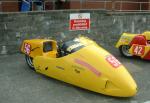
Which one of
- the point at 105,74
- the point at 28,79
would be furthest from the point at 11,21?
the point at 105,74

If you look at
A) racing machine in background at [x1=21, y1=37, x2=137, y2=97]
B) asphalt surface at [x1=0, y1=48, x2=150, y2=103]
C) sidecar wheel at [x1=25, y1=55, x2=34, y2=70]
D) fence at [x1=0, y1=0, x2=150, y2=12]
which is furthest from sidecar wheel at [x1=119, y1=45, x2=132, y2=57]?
sidecar wheel at [x1=25, y1=55, x2=34, y2=70]

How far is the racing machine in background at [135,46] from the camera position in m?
11.4

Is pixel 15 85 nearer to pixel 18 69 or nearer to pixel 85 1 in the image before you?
pixel 18 69

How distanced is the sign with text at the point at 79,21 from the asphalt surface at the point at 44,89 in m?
2.81

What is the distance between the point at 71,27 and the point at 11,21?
2187 millimetres

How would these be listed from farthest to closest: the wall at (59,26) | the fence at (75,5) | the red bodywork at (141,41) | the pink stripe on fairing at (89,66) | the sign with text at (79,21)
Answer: the fence at (75,5), the sign with text at (79,21), the wall at (59,26), the red bodywork at (141,41), the pink stripe on fairing at (89,66)

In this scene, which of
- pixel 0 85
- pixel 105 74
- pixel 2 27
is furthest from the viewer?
pixel 2 27

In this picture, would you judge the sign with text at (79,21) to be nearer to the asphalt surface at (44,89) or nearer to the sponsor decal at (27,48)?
the sponsor decal at (27,48)

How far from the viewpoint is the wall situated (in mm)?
11820

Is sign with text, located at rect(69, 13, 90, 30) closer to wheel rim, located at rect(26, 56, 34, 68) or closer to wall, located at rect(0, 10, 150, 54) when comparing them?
wall, located at rect(0, 10, 150, 54)

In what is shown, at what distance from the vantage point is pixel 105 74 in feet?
26.9

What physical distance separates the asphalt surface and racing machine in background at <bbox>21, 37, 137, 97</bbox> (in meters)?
0.15

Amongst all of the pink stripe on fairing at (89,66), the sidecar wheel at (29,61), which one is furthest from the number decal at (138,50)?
the pink stripe on fairing at (89,66)

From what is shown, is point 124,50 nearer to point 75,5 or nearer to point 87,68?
point 75,5
